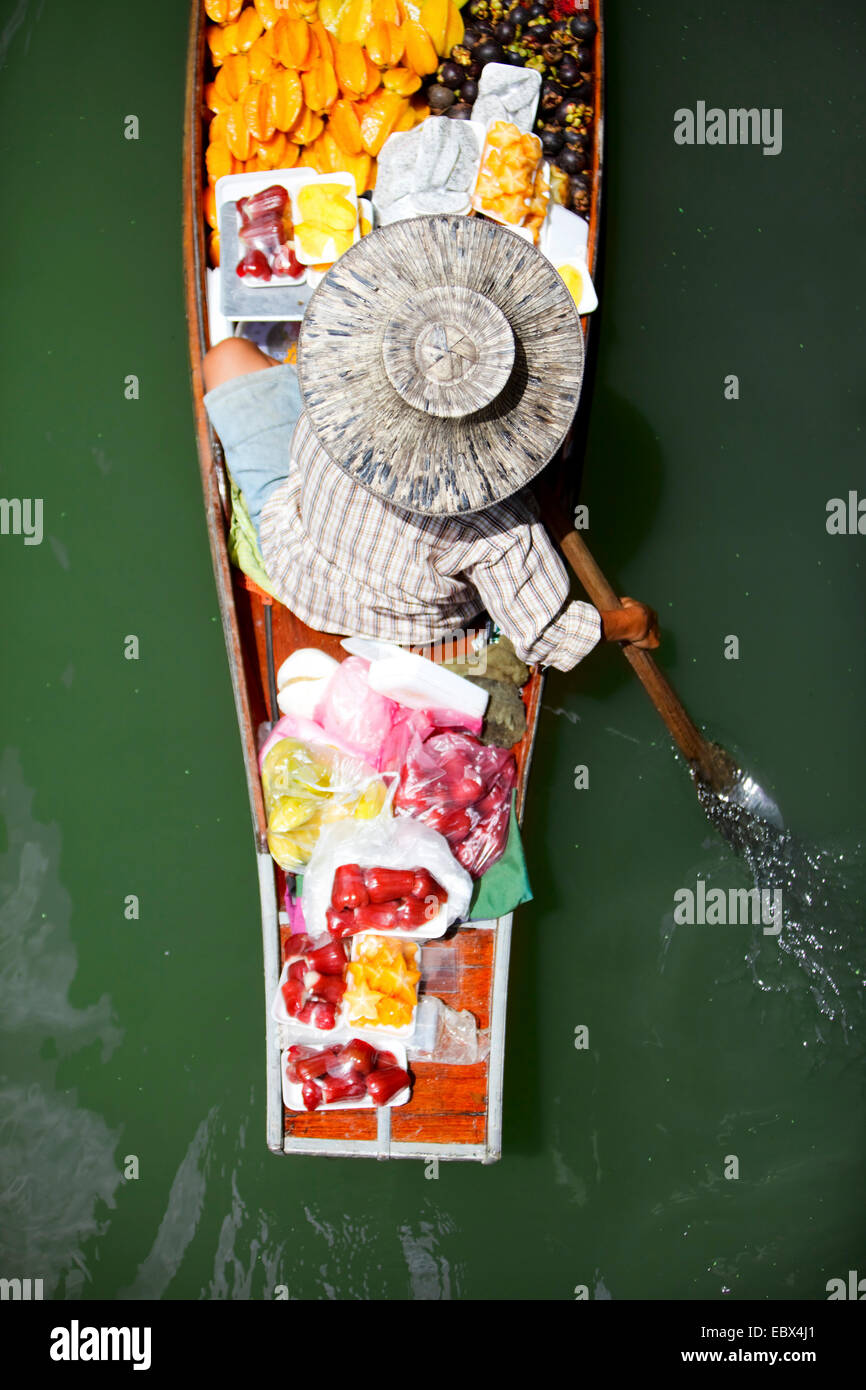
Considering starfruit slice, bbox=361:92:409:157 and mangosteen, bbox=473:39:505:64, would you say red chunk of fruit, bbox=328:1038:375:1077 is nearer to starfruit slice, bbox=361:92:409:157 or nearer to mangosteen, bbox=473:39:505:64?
starfruit slice, bbox=361:92:409:157

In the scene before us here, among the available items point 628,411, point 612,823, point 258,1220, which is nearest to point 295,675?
point 612,823

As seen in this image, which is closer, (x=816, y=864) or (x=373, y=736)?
(x=373, y=736)

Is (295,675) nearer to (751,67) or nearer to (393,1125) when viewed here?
(393,1125)

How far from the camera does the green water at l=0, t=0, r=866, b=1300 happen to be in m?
3.99

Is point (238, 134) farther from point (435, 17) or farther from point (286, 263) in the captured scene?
point (435, 17)

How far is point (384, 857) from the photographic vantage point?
123 inches

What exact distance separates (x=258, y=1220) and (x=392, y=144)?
3.76 metres

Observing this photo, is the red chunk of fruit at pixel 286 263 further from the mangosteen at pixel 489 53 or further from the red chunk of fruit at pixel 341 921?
the red chunk of fruit at pixel 341 921

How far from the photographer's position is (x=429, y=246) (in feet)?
7.69

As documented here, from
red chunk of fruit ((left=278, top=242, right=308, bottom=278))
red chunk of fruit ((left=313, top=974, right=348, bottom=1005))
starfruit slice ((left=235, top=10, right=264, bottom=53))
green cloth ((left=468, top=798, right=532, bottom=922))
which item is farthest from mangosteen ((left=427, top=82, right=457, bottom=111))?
red chunk of fruit ((left=313, top=974, right=348, bottom=1005))

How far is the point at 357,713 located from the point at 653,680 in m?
0.92

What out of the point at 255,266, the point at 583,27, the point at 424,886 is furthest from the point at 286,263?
the point at 424,886

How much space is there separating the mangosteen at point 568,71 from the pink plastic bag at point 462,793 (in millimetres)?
2303
